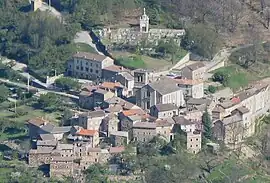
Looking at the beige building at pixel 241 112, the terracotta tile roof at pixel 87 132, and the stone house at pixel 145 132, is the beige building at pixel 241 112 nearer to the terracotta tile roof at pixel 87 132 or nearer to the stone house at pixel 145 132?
the stone house at pixel 145 132

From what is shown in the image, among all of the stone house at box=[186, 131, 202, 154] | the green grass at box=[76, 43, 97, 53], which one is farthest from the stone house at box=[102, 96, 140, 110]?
the green grass at box=[76, 43, 97, 53]

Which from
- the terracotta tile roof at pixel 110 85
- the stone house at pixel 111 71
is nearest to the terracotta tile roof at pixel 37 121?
the terracotta tile roof at pixel 110 85

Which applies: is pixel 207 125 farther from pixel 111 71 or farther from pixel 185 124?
pixel 111 71

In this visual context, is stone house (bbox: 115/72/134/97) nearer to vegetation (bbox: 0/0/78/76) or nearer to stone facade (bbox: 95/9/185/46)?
vegetation (bbox: 0/0/78/76)

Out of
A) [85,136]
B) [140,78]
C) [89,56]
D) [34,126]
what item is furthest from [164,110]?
[89,56]

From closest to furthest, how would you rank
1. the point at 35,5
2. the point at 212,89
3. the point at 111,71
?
the point at 212,89, the point at 111,71, the point at 35,5

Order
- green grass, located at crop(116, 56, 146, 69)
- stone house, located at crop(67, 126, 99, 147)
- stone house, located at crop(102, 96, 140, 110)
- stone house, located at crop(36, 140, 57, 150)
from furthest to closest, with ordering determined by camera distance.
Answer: green grass, located at crop(116, 56, 146, 69) < stone house, located at crop(102, 96, 140, 110) < stone house, located at crop(67, 126, 99, 147) < stone house, located at crop(36, 140, 57, 150)

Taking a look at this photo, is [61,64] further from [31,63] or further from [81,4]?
[81,4]
